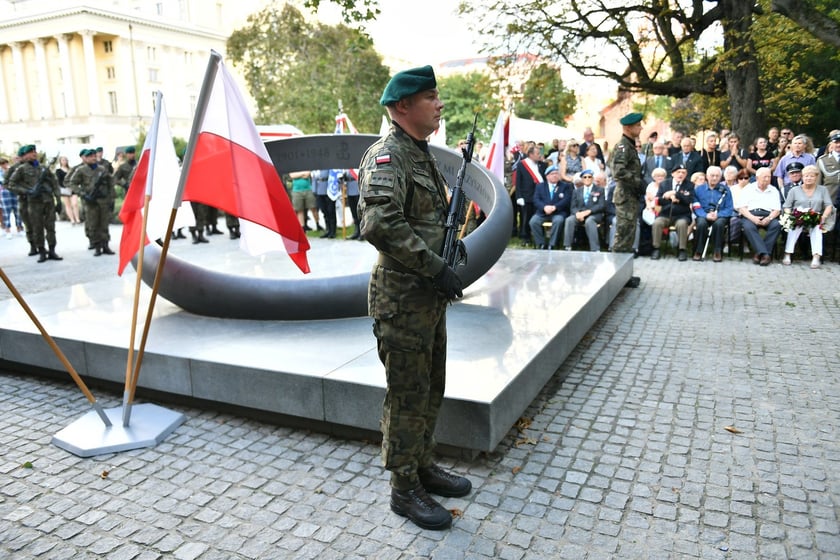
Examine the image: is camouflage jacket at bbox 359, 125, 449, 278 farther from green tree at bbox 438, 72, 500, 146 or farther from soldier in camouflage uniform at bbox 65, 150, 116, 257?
green tree at bbox 438, 72, 500, 146

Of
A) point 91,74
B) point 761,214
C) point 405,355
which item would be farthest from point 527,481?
point 91,74

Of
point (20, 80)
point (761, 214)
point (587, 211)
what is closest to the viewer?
point (761, 214)

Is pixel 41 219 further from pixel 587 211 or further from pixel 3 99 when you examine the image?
pixel 3 99

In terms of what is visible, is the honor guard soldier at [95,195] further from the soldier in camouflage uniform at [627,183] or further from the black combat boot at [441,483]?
the black combat boot at [441,483]

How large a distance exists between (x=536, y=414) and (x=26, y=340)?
4652 millimetres

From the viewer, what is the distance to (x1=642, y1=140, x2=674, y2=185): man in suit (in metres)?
12.6

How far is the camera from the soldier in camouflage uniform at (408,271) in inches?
120

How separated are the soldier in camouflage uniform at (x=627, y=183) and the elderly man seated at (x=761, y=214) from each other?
289 cm

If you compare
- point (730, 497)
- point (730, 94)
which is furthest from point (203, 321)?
point (730, 94)

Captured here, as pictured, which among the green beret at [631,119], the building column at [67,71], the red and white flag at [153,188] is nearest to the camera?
the red and white flag at [153,188]

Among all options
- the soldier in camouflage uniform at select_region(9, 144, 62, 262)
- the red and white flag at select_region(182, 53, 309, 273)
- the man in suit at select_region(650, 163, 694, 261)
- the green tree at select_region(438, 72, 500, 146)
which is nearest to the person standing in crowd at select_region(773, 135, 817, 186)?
the man in suit at select_region(650, 163, 694, 261)

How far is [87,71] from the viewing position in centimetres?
6950

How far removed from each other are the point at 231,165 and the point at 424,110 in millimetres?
1966

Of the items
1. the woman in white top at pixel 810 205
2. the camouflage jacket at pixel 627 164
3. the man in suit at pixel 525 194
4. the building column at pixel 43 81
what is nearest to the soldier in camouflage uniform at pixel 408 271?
the camouflage jacket at pixel 627 164
